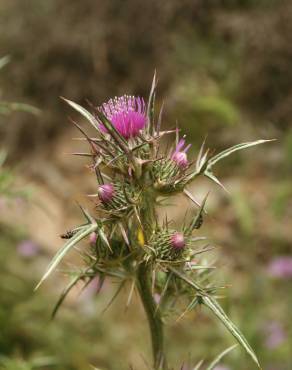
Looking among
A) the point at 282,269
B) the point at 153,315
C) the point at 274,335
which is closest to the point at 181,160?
the point at 153,315

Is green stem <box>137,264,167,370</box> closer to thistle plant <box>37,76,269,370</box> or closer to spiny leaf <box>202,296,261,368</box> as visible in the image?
thistle plant <box>37,76,269,370</box>

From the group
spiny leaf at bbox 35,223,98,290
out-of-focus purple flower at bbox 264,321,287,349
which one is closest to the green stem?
spiny leaf at bbox 35,223,98,290

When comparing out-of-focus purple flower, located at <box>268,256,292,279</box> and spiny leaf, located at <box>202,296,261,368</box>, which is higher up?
out-of-focus purple flower, located at <box>268,256,292,279</box>

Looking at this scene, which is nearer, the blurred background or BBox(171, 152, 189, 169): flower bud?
BBox(171, 152, 189, 169): flower bud

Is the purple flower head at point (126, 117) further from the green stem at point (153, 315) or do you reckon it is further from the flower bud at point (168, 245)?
the green stem at point (153, 315)

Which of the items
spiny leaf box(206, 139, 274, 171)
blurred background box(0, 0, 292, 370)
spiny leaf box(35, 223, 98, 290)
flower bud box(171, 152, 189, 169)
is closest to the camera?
spiny leaf box(35, 223, 98, 290)

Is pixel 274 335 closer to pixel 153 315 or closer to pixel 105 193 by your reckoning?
pixel 153 315
